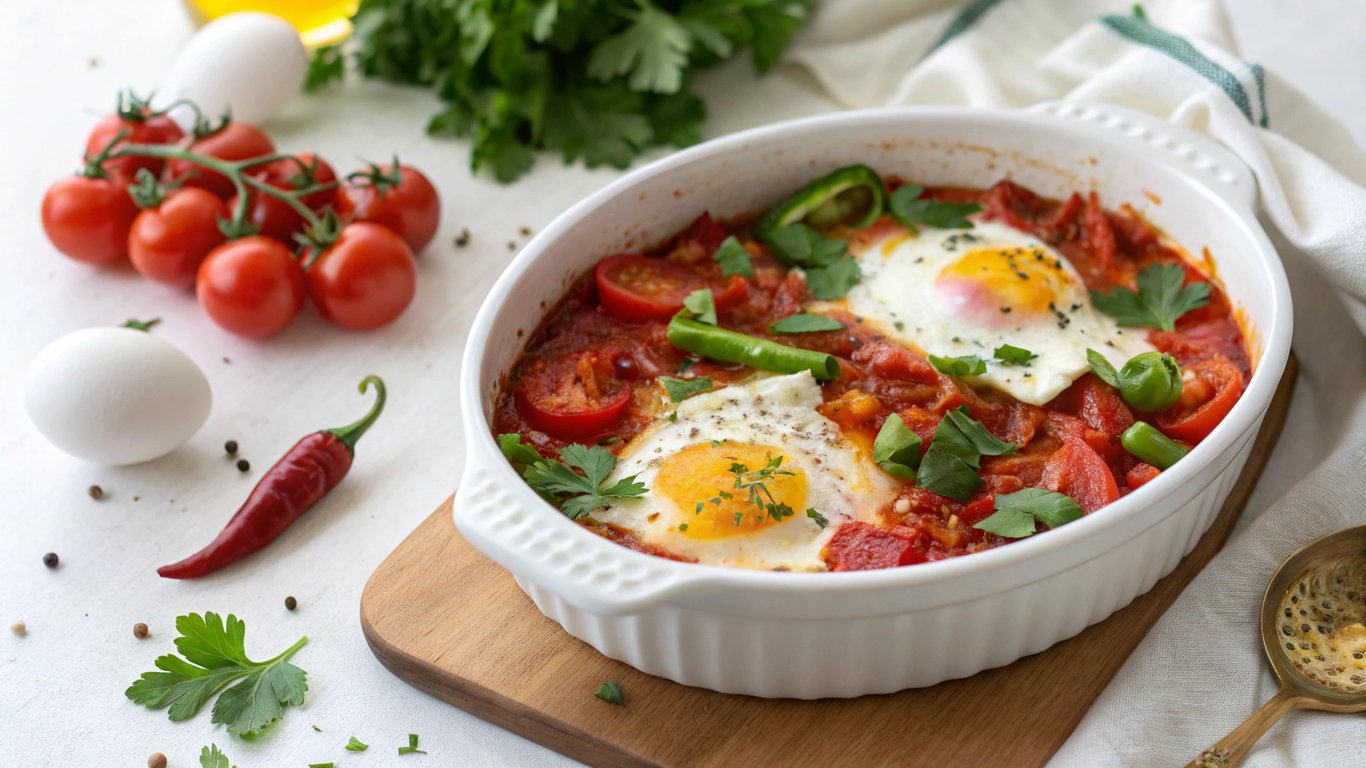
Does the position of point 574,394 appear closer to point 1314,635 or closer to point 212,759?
point 212,759

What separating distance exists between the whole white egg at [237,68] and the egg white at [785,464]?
2.54 metres

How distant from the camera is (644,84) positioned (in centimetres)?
498

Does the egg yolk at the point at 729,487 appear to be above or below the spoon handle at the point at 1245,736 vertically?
above

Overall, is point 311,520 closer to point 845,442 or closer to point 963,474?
point 845,442

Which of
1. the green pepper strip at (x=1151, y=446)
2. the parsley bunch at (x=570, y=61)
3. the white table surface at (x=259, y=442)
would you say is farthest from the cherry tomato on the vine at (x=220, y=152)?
the green pepper strip at (x=1151, y=446)

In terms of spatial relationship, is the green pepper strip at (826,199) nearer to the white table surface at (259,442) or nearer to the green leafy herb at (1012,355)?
the green leafy herb at (1012,355)

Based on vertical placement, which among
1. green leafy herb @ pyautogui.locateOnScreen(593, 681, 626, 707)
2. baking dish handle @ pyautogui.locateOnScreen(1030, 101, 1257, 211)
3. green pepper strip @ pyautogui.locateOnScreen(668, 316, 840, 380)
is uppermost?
baking dish handle @ pyautogui.locateOnScreen(1030, 101, 1257, 211)

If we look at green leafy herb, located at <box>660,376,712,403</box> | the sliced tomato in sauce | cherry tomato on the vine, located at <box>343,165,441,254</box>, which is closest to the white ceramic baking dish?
the sliced tomato in sauce

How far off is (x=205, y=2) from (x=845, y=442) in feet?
12.0

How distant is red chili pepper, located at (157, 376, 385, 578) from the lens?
3.64 meters

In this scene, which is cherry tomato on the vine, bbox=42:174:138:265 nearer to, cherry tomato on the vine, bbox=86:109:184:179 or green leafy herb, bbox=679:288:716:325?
cherry tomato on the vine, bbox=86:109:184:179

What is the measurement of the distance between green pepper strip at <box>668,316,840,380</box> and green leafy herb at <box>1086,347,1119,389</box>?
702 millimetres

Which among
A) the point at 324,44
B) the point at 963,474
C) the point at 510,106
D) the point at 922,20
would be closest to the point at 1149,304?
the point at 963,474

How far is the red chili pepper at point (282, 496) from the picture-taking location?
12.0ft
